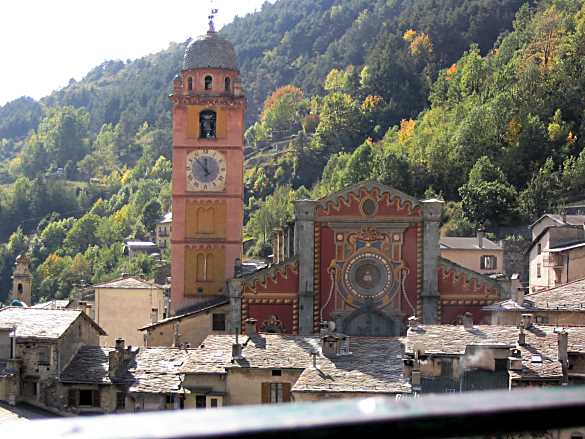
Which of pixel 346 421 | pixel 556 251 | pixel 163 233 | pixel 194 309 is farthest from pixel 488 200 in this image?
pixel 346 421

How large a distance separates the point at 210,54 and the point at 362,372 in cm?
3180

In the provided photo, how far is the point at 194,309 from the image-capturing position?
65188mm

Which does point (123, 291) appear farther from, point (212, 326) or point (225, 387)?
point (225, 387)

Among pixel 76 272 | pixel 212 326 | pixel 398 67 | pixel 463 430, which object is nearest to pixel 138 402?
pixel 212 326

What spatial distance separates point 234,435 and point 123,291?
7899cm

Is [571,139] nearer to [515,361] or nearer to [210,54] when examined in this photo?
[210,54]

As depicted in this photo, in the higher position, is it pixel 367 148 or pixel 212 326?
pixel 367 148

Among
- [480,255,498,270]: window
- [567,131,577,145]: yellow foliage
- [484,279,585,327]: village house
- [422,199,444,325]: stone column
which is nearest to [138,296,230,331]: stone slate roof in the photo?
[422,199,444,325]: stone column

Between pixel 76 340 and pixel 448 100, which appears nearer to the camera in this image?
pixel 76 340

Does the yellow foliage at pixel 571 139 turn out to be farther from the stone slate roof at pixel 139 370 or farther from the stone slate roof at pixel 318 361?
the stone slate roof at pixel 318 361

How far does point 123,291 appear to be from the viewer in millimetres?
80375

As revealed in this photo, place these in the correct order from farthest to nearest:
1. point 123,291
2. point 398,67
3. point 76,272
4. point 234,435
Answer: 1. point 398,67
2. point 76,272
3. point 123,291
4. point 234,435

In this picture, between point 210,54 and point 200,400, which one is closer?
point 200,400

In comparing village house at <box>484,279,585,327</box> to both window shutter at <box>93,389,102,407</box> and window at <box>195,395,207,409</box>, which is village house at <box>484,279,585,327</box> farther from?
window shutter at <box>93,389,102,407</box>
